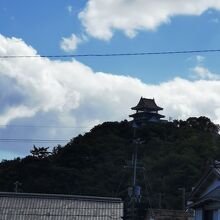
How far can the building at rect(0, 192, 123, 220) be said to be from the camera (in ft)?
171

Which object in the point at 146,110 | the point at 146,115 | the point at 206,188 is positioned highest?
the point at 146,110

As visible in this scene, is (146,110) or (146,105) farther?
(146,110)

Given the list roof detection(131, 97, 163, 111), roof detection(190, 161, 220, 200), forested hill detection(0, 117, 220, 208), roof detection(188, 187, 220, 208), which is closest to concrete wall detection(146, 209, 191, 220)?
roof detection(190, 161, 220, 200)

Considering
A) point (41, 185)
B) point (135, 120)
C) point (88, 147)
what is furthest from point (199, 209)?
point (135, 120)

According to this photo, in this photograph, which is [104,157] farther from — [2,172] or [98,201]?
[98,201]

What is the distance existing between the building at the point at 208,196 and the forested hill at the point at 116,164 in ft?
130

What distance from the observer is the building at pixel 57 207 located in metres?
52.2

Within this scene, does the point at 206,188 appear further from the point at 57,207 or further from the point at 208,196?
the point at 57,207

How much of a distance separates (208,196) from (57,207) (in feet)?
103

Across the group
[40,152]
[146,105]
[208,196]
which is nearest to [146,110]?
[146,105]

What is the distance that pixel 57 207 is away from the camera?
5403 centimetres

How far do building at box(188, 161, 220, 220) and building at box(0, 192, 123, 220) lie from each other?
1070 inches

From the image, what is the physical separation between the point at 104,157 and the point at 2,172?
17357 millimetres

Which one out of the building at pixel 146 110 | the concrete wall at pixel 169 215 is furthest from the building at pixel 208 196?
the building at pixel 146 110
